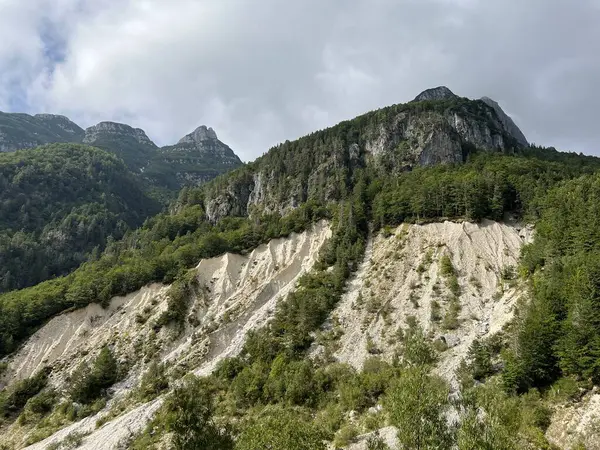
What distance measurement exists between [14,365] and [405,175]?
8782 cm

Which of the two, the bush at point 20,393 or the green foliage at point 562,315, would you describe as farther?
the bush at point 20,393

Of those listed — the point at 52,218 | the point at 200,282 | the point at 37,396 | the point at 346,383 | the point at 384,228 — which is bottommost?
the point at 37,396

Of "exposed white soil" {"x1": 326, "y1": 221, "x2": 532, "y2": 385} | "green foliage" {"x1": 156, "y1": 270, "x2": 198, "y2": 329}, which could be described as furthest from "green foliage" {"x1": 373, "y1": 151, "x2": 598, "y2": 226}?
"green foliage" {"x1": 156, "y1": 270, "x2": 198, "y2": 329}

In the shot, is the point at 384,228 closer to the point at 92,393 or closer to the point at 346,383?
the point at 346,383

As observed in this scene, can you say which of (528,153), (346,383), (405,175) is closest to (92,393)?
(346,383)

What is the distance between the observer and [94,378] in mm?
56406

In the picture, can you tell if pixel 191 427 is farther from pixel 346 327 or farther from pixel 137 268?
pixel 137 268

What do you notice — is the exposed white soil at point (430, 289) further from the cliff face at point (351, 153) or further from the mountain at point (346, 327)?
the cliff face at point (351, 153)

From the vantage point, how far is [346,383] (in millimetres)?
44031

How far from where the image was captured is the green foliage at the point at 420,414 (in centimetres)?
2446

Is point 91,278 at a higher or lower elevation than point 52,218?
lower

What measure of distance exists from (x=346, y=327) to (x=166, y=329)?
97.6ft

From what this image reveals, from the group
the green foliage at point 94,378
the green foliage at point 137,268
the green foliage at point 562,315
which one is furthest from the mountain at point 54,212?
the green foliage at point 562,315

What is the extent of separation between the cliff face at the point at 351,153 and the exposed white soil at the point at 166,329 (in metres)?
30.2
